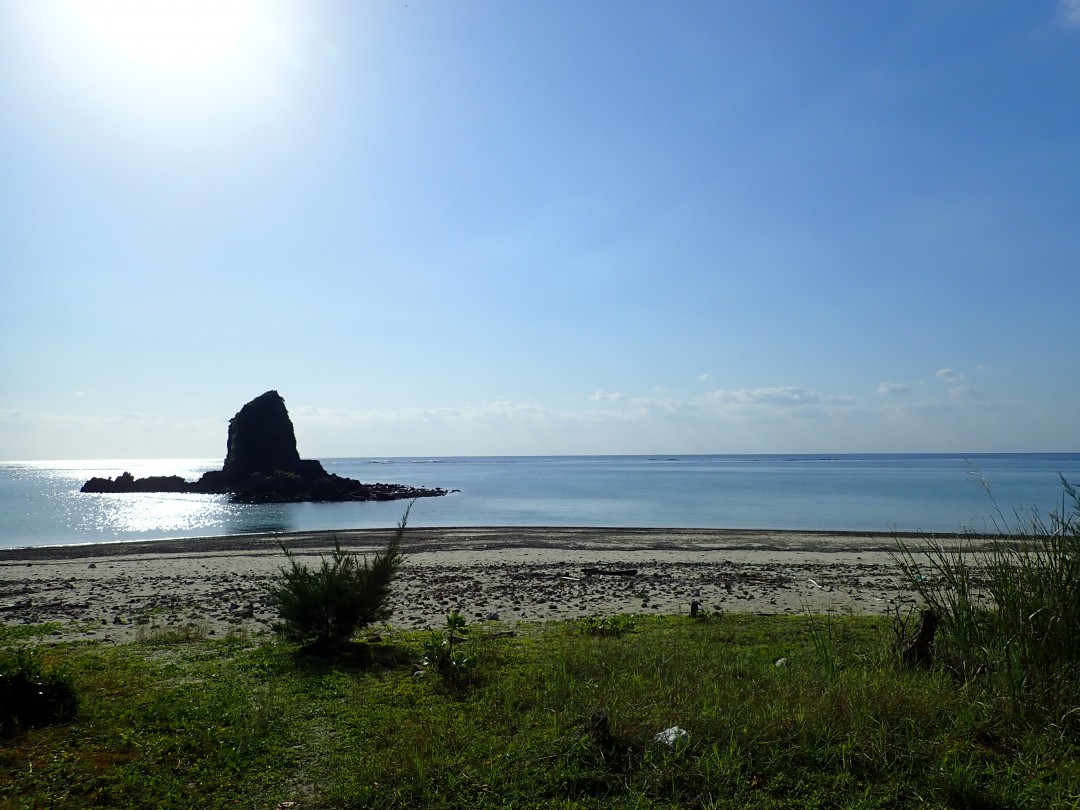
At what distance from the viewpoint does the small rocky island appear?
91.6m

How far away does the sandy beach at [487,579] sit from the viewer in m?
14.2

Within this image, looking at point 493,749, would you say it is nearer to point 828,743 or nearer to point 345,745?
point 345,745

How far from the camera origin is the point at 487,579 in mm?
19922

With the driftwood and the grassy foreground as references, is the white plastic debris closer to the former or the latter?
the grassy foreground

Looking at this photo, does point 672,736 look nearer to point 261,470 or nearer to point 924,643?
point 924,643

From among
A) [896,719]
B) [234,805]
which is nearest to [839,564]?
[896,719]

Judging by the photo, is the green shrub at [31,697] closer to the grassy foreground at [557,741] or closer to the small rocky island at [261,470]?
the grassy foreground at [557,741]

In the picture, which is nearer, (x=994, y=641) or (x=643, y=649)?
(x=994, y=641)

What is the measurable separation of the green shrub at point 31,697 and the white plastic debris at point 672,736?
18.5 ft

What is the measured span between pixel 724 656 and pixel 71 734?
7.04 m

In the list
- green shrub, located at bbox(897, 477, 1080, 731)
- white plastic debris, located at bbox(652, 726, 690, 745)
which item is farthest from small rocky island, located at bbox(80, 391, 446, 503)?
white plastic debris, located at bbox(652, 726, 690, 745)

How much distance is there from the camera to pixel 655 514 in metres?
51.7

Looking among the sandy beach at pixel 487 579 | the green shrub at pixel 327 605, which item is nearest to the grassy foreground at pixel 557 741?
the green shrub at pixel 327 605

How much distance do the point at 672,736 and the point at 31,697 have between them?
6.10m
